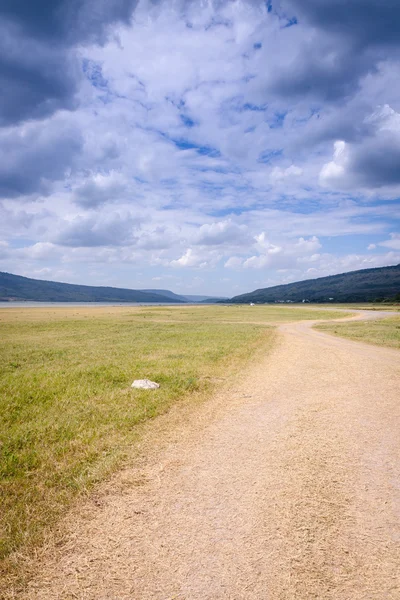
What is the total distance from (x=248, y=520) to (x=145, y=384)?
9.22 m

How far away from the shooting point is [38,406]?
461 inches

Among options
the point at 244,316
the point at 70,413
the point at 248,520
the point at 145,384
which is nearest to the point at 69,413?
the point at 70,413

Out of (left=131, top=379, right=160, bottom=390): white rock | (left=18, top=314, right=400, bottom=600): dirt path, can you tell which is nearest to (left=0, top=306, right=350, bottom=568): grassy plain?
(left=131, top=379, right=160, bottom=390): white rock

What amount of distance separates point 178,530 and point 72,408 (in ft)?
24.4

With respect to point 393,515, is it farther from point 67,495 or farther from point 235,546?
point 67,495

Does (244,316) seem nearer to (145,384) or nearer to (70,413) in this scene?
(145,384)

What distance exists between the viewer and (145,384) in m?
14.1

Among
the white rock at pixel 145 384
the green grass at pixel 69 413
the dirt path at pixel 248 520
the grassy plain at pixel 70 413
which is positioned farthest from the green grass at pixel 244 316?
the dirt path at pixel 248 520

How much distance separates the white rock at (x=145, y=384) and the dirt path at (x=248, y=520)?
381 cm

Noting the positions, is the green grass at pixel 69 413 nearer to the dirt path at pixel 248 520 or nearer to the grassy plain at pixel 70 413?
the grassy plain at pixel 70 413

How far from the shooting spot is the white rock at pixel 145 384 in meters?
13.8

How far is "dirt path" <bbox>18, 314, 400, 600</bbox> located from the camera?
164 inches

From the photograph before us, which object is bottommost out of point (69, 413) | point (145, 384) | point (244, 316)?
point (244, 316)

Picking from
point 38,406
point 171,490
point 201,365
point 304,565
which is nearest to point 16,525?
point 171,490
